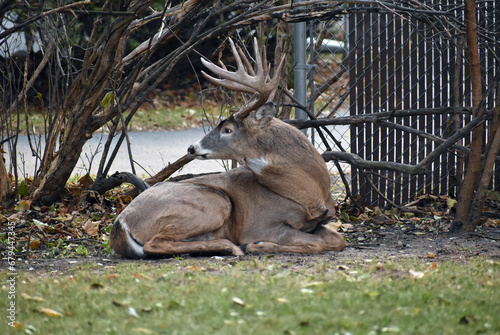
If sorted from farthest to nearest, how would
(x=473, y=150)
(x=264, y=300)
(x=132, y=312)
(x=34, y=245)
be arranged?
1. (x=473, y=150)
2. (x=34, y=245)
3. (x=264, y=300)
4. (x=132, y=312)

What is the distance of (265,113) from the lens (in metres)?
5.65

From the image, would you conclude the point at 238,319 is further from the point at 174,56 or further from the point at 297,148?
the point at 174,56

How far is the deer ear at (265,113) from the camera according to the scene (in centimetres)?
562

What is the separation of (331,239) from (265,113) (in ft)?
4.13

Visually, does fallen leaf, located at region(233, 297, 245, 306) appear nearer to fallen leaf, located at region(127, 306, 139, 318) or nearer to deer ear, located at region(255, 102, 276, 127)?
fallen leaf, located at region(127, 306, 139, 318)

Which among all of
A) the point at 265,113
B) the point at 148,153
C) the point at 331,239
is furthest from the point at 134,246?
the point at 148,153

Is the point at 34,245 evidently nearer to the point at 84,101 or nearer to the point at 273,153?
the point at 84,101

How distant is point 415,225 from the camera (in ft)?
22.3

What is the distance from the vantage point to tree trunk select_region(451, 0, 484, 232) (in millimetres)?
5824

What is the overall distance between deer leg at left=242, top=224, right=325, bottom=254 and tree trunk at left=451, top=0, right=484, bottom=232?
1464 millimetres

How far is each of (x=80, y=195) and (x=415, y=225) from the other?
379 cm

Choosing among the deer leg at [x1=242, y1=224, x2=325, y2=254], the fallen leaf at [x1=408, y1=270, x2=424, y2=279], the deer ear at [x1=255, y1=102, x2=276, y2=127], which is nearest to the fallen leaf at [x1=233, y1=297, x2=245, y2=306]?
the fallen leaf at [x1=408, y1=270, x2=424, y2=279]

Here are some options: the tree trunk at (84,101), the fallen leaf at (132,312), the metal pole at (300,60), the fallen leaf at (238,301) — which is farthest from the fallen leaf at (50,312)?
→ the metal pole at (300,60)

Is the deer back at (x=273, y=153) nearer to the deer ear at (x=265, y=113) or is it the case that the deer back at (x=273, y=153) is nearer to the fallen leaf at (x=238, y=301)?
the deer ear at (x=265, y=113)
